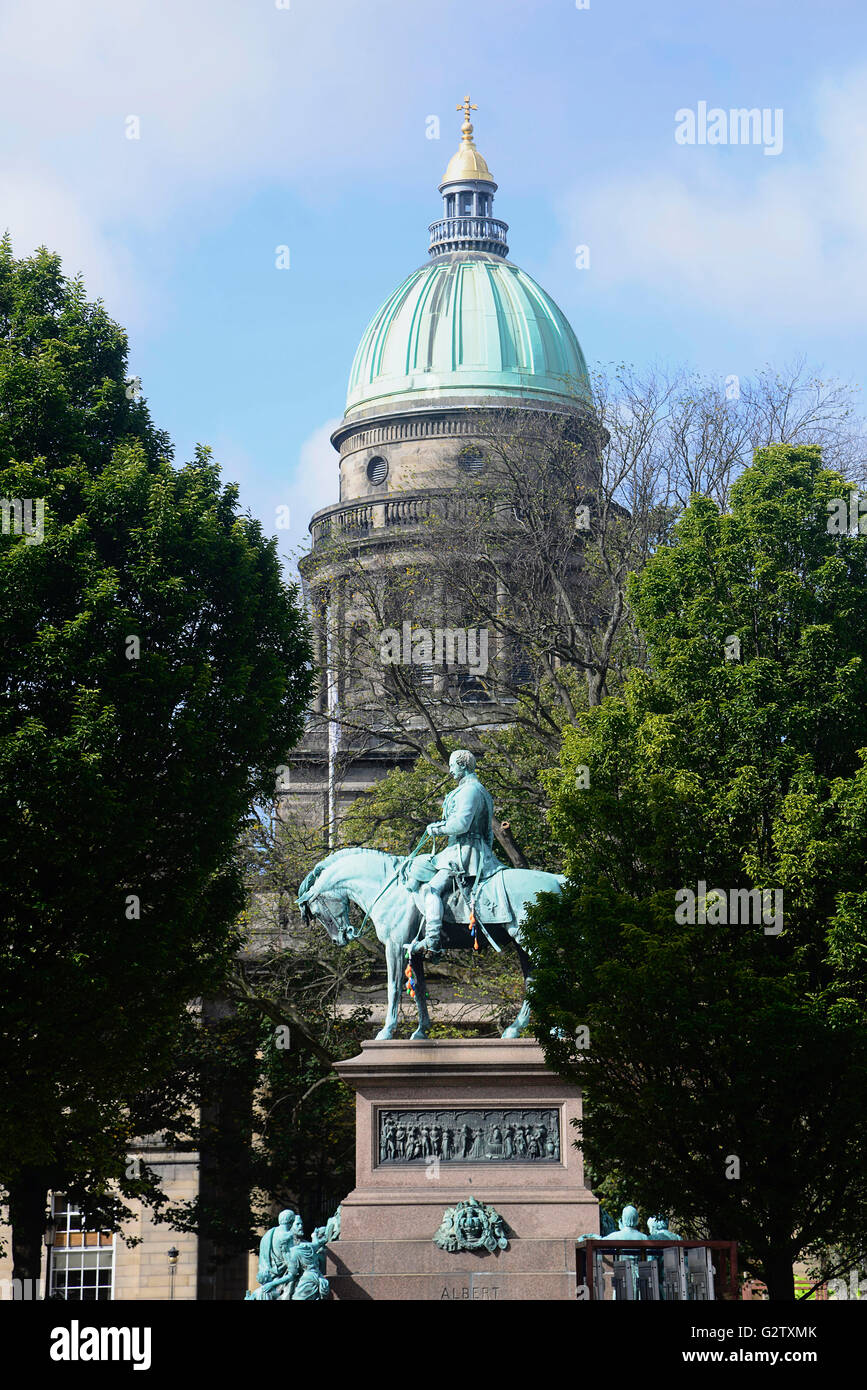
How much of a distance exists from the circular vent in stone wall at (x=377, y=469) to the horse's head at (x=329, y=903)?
4346 cm

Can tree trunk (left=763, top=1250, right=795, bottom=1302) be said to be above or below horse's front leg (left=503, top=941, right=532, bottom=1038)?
below

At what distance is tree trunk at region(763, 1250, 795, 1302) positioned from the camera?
80.7 ft

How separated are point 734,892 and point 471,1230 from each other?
6297 millimetres

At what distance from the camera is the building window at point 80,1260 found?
44.6 meters

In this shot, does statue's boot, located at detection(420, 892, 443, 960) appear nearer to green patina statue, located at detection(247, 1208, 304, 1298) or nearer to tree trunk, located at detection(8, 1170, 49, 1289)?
green patina statue, located at detection(247, 1208, 304, 1298)

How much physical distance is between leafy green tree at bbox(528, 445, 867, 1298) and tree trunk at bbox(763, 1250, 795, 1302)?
0.13 feet

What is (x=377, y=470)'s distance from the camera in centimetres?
6712

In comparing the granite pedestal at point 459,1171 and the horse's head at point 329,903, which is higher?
the horse's head at point 329,903

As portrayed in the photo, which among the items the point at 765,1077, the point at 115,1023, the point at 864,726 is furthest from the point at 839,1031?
the point at 115,1023
